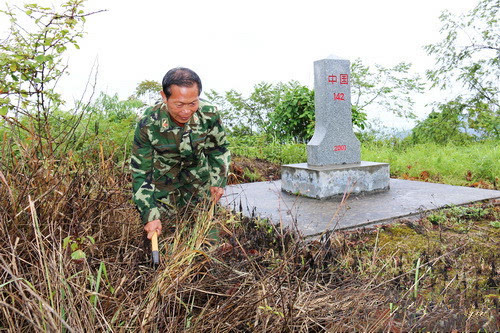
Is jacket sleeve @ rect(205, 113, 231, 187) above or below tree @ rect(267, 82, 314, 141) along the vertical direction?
below

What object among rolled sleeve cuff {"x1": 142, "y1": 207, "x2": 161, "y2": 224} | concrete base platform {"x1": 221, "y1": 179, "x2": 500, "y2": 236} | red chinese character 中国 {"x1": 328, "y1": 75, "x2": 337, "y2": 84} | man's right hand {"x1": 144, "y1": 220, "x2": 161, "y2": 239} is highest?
red chinese character 中国 {"x1": 328, "y1": 75, "x2": 337, "y2": 84}

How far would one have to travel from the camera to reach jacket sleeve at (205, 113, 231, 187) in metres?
3.01

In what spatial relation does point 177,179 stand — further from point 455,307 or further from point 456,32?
point 456,32

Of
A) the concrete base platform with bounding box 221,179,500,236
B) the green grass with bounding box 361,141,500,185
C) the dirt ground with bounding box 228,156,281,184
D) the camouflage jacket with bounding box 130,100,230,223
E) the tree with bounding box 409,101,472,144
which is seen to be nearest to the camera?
the camouflage jacket with bounding box 130,100,230,223

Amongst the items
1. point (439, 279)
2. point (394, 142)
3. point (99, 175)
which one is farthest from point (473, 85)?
point (99, 175)

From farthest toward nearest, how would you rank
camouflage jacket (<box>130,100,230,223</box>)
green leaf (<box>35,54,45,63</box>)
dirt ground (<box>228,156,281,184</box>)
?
dirt ground (<box>228,156,281,184</box>) < green leaf (<box>35,54,45,63</box>) < camouflage jacket (<box>130,100,230,223</box>)

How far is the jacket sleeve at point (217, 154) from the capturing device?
9.87 feet

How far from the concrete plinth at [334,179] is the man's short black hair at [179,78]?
3440mm

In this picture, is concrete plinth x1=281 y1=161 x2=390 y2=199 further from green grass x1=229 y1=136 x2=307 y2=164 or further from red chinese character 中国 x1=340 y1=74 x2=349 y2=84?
green grass x1=229 y1=136 x2=307 y2=164

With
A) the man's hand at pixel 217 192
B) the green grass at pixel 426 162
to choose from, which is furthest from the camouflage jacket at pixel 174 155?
the green grass at pixel 426 162

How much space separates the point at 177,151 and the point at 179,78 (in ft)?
2.17

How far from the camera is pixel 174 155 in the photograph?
9.98 feet

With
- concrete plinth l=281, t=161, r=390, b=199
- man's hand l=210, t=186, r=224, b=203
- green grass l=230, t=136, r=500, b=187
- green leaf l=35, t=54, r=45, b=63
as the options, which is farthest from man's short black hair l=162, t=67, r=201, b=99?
green grass l=230, t=136, r=500, b=187

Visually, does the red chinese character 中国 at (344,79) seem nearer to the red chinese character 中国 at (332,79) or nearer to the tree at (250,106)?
the red chinese character 中国 at (332,79)
